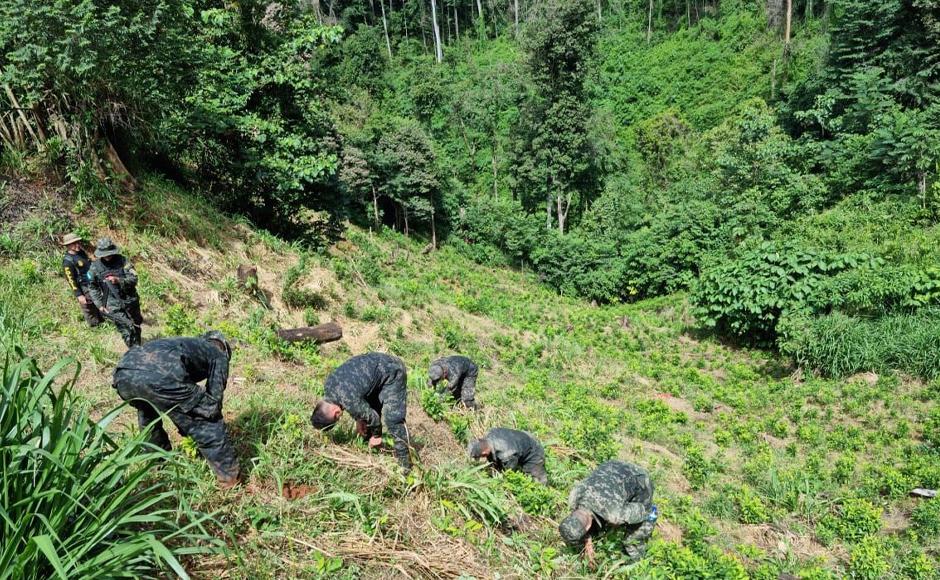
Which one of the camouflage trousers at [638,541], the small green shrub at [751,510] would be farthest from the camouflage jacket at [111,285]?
the small green shrub at [751,510]

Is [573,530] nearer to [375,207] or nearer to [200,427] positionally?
[200,427]

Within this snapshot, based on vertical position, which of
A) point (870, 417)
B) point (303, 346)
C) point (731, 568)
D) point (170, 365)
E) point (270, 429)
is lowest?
point (870, 417)

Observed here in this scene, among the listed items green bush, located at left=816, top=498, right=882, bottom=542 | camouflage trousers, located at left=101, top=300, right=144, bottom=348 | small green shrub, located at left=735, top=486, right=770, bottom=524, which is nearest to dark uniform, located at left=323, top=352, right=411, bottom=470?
camouflage trousers, located at left=101, top=300, right=144, bottom=348

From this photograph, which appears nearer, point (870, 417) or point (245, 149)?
point (870, 417)

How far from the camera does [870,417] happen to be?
26.5 feet

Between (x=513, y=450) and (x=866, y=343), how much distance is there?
27.1 ft

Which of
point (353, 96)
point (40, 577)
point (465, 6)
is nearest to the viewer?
point (40, 577)

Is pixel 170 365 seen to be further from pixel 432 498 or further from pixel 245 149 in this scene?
pixel 245 149

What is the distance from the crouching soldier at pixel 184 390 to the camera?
10.9 ft

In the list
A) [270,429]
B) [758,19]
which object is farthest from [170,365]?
[758,19]

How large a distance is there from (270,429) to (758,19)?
4270 cm

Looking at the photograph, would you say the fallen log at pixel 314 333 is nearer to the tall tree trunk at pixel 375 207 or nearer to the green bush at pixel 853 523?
the green bush at pixel 853 523

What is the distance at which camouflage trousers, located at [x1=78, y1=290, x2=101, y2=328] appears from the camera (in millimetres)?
6137

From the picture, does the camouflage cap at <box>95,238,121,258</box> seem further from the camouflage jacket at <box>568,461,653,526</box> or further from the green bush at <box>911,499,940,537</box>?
the green bush at <box>911,499,940,537</box>
